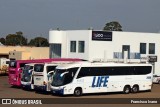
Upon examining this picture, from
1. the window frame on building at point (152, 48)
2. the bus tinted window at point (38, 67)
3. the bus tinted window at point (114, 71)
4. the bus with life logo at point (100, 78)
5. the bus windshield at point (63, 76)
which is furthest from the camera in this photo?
the window frame on building at point (152, 48)

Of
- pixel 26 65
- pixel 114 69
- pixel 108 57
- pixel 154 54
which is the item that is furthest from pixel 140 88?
pixel 154 54

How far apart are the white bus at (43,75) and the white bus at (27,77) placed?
1062 millimetres

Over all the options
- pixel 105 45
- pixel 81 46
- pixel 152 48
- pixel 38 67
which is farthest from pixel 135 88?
pixel 152 48

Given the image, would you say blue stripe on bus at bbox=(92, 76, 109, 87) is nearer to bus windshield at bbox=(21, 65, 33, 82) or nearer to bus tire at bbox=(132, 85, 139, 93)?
bus tire at bbox=(132, 85, 139, 93)

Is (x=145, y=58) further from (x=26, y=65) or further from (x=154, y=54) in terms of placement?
(x=26, y=65)

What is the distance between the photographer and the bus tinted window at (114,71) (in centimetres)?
3603

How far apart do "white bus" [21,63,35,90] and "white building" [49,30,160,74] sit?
19024mm

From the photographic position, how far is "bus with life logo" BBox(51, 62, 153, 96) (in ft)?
115

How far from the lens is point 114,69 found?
38000mm

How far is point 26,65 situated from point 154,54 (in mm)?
27850

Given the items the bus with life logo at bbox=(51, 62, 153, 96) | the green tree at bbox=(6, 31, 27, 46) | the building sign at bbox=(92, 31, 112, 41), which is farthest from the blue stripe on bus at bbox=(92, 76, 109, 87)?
the green tree at bbox=(6, 31, 27, 46)

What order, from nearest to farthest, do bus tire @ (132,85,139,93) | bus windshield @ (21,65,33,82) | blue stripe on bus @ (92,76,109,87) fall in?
blue stripe on bus @ (92,76,109,87), bus tire @ (132,85,139,93), bus windshield @ (21,65,33,82)

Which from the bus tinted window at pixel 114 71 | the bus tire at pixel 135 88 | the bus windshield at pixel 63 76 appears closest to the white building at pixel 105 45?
the bus tinted window at pixel 114 71

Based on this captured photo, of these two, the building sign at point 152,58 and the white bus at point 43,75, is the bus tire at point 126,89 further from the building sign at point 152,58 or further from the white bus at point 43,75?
the building sign at point 152,58
